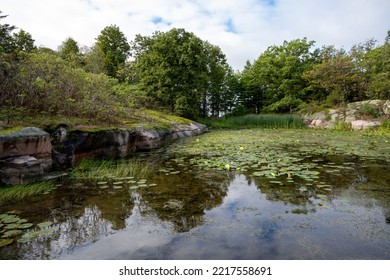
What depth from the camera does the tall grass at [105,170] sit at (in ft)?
14.6

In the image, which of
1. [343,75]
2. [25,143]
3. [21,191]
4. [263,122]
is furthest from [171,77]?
[21,191]

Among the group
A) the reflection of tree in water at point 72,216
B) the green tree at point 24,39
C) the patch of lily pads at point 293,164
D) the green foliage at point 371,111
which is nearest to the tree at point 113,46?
the green tree at point 24,39

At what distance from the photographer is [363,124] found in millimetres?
13961

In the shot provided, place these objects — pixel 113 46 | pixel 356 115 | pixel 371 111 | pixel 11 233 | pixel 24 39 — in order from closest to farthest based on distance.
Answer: pixel 11 233
pixel 371 111
pixel 356 115
pixel 24 39
pixel 113 46

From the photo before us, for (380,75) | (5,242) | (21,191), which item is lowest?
(5,242)

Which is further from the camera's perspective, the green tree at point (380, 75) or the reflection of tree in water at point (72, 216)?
the green tree at point (380, 75)

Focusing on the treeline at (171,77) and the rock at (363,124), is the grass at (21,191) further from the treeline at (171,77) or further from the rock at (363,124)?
the rock at (363,124)

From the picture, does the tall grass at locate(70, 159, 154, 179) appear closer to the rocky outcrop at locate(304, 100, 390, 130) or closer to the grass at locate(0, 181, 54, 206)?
the grass at locate(0, 181, 54, 206)

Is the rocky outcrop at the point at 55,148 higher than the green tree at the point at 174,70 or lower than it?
lower

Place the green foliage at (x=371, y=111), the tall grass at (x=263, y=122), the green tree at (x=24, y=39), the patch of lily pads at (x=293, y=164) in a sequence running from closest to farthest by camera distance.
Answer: the patch of lily pads at (x=293, y=164) < the green foliage at (x=371, y=111) < the tall grass at (x=263, y=122) < the green tree at (x=24, y=39)

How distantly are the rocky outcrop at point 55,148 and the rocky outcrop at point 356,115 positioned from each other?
12.8 meters

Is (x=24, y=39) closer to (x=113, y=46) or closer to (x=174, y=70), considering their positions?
(x=113, y=46)

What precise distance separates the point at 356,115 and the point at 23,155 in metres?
17.3

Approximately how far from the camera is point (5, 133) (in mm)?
3752
